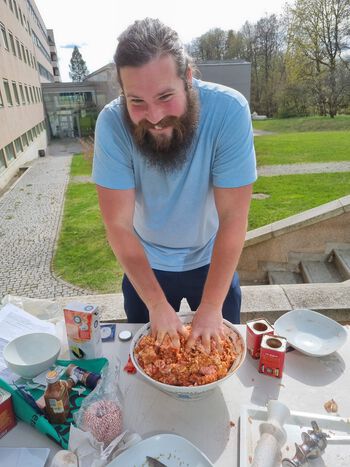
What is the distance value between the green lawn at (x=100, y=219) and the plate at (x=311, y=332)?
2.83 metres

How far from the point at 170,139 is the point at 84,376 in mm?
999

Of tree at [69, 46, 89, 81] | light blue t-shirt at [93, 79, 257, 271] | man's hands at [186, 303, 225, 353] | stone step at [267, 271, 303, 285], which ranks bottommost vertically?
stone step at [267, 271, 303, 285]

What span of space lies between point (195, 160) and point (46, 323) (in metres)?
1.06

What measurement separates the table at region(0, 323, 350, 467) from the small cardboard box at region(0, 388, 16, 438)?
0.02 m

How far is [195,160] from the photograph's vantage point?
55.7 inches

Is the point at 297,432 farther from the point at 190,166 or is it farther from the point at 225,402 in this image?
the point at 190,166

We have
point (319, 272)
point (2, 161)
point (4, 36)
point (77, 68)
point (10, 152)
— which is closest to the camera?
point (319, 272)

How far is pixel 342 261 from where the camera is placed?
3672 millimetres

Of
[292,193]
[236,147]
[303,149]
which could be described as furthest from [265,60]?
[236,147]

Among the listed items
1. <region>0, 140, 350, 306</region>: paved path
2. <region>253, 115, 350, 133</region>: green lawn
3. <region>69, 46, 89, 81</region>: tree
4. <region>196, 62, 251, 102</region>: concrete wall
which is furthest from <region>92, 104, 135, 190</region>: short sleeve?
<region>69, 46, 89, 81</region>: tree

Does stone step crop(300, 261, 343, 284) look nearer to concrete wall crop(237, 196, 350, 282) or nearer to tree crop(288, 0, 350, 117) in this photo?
concrete wall crop(237, 196, 350, 282)

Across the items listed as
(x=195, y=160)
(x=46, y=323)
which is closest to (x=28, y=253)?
(x=46, y=323)

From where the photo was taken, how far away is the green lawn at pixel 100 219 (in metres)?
4.49

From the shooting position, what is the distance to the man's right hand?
121cm
